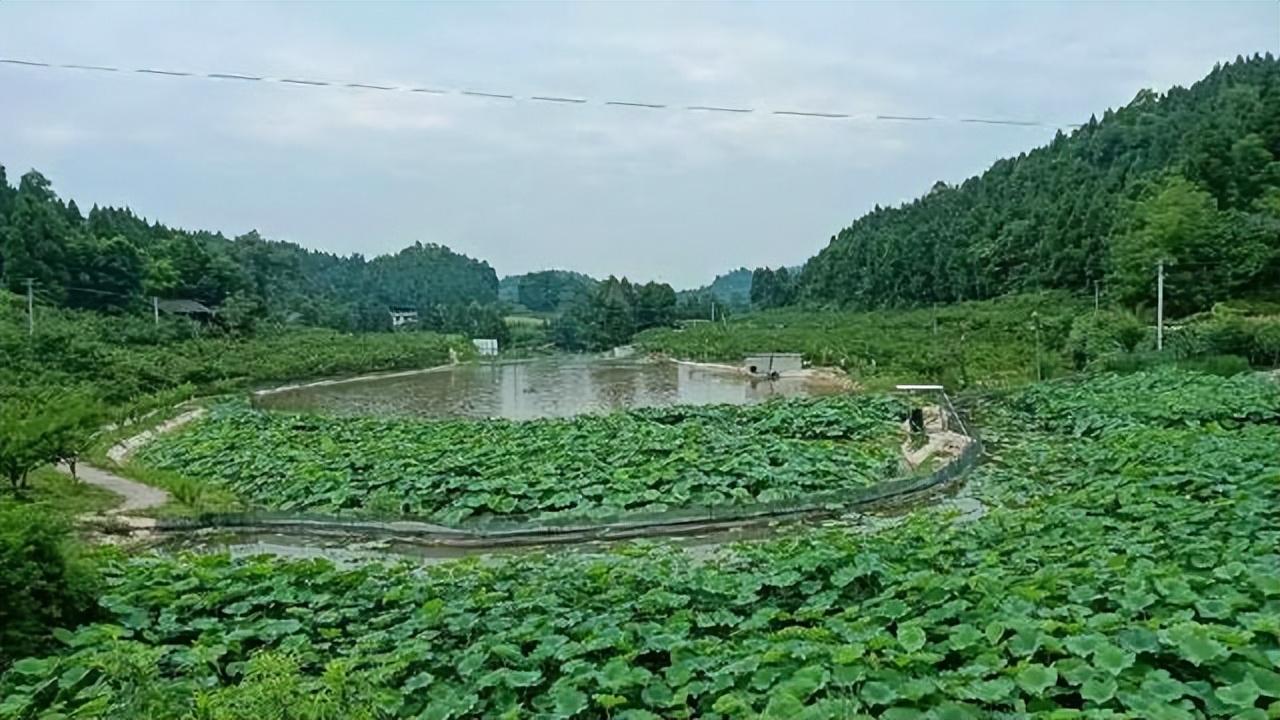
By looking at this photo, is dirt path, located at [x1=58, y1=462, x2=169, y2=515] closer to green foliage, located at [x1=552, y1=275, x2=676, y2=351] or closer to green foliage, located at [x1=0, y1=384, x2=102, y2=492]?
green foliage, located at [x1=0, y1=384, x2=102, y2=492]

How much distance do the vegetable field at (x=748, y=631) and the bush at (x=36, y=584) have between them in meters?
0.22

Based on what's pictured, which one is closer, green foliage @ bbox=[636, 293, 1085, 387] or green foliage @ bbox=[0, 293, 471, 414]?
green foliage @ bbox=[0, 293, 471, 414]

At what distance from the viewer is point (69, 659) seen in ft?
16.9

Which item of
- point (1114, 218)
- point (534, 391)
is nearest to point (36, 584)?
point (534, 391)

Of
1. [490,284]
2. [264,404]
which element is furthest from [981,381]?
[490,284]

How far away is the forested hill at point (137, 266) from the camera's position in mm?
36312

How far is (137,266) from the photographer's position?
40875 millimetres

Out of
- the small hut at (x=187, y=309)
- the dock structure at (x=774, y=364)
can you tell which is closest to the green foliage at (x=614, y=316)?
the small hut at (x=187, y=309)

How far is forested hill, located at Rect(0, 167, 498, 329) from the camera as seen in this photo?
36.3 m

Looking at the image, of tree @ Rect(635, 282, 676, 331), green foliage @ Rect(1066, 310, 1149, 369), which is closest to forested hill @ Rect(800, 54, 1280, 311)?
green foliage @ Rect(1066, 310, 1149, 369)

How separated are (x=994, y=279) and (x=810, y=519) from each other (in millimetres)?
42331

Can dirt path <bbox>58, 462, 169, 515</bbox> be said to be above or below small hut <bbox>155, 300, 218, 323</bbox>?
below

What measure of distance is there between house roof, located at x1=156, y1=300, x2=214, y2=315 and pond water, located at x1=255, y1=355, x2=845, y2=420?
10.8 meters

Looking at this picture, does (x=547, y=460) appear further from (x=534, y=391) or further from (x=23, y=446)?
(x=534, y=391)
